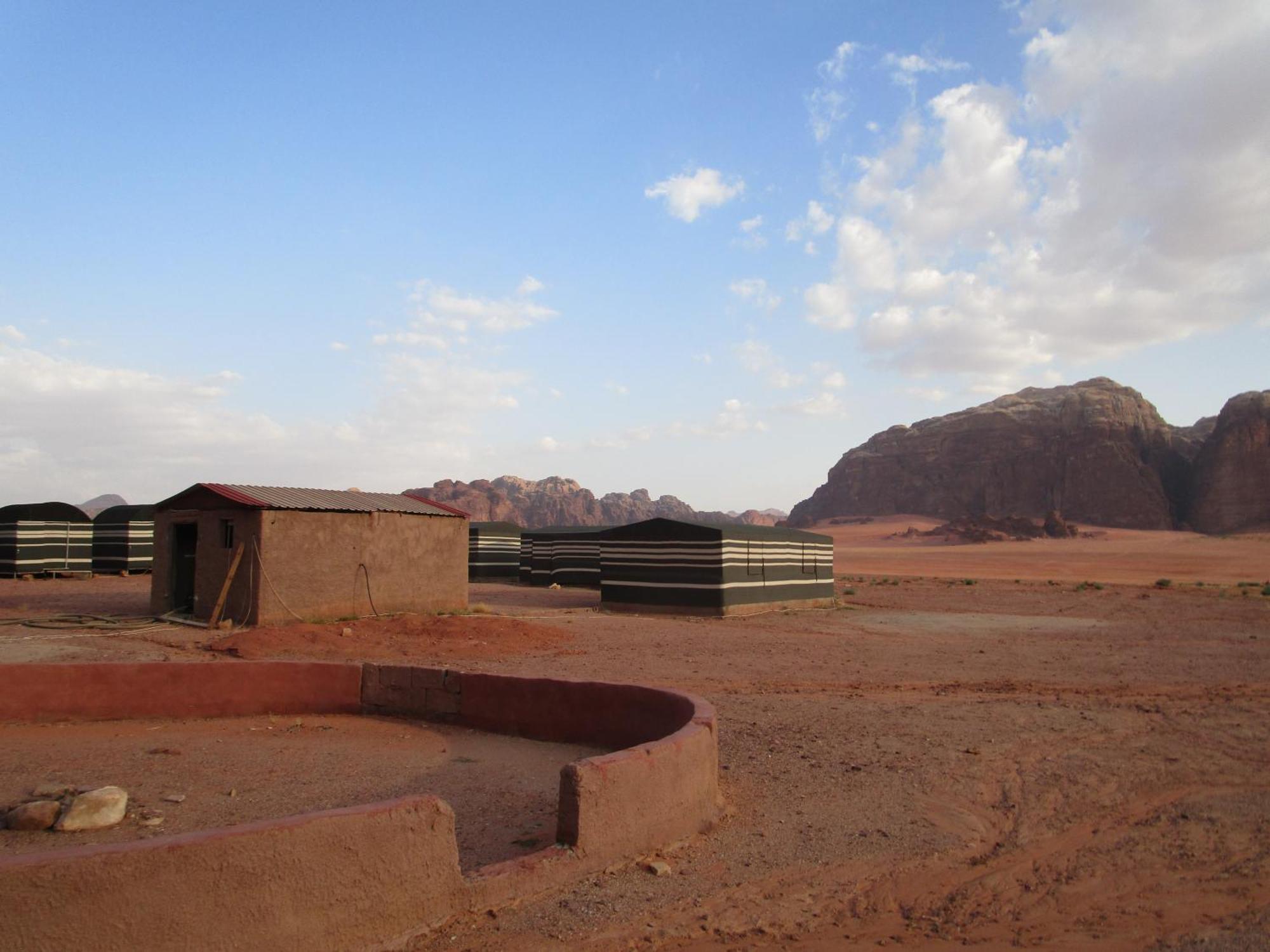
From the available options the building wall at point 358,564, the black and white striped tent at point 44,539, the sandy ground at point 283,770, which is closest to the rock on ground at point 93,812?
the sandy ground at point 283,770

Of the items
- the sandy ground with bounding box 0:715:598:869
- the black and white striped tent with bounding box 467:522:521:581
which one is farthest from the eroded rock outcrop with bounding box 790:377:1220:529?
the sandy ground with bounding box 0:715:598:869

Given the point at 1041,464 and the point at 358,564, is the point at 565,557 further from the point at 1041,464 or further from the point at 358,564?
the point at 1041,464

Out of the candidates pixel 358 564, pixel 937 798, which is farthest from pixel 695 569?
pixel 937 798

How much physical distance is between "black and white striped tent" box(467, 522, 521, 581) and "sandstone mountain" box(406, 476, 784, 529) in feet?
280

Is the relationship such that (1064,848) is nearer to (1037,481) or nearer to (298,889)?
(298,889)

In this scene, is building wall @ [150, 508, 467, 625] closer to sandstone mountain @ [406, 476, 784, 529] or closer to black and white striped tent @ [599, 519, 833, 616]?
black and white striped tent @ [599, 519, 833, 616]

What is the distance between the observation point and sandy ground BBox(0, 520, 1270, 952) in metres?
4.22

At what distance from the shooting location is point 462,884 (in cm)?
413

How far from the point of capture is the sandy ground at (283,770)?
567cm

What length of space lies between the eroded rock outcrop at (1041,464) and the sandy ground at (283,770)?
8958 centimetres

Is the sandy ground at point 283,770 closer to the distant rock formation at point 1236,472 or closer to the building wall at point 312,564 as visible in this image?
the building wall at point 312,564

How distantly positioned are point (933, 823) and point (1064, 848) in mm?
780

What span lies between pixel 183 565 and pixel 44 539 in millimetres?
15456

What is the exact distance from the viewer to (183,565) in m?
19.0
